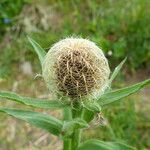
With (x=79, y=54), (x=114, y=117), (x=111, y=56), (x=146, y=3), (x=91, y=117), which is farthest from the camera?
(x=146, y=3)

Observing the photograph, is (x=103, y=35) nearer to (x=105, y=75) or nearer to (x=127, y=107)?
(x=127, y=107)

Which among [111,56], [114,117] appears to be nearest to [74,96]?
[114,117]

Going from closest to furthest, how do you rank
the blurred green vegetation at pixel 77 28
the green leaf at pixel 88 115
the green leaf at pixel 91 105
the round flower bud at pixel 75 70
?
the round flower bud at pixel 75 70, the green leaf at pixel 91 105, the green leaf at pixel 88 115, the blurred green vegetation at pixel 77 28

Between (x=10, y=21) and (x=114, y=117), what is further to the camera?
(x=10, y=21)

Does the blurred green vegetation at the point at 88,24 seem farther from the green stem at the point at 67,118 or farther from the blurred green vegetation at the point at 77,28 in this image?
the green stem at the point at 67,118

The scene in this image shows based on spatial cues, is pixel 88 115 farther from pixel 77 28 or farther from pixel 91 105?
pixel 77 28

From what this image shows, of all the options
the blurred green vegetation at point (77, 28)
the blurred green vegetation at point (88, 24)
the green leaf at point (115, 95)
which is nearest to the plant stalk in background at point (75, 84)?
the green leaf at point (115, 95)

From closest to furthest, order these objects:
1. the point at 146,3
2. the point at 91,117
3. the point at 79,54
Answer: the point at 79,54 < the point at 91,117 < the point at 146,3

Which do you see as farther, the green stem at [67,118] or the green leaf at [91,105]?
the green stem at [67,118]

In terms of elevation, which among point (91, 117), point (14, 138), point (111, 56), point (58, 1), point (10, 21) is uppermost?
point (58, 1)
